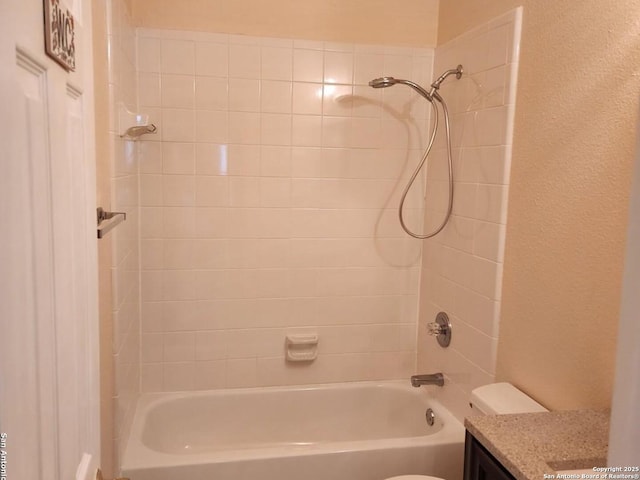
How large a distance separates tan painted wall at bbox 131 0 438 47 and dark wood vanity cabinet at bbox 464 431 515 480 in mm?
1837

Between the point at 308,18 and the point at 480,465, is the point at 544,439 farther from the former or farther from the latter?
the point at 308,18

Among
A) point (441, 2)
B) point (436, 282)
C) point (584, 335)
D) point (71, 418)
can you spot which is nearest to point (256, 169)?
point (436, 282)

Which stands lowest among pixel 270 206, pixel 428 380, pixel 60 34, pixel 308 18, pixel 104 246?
pixel 428 380

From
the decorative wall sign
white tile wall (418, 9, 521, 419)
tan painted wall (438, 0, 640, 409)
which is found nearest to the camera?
the decorative wall sign

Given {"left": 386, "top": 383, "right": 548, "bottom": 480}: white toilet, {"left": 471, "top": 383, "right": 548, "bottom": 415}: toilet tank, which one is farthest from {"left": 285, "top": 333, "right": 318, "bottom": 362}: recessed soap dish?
{"left": 471, "top": 383, "right": 548, "bottom": 415}: toilet tank

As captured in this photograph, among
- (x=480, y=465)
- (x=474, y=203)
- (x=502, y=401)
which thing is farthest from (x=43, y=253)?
(x=474, y=203)

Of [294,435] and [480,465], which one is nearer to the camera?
[480,465]

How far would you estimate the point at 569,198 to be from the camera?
58.2 inches

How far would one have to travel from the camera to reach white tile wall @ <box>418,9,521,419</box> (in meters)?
1.79

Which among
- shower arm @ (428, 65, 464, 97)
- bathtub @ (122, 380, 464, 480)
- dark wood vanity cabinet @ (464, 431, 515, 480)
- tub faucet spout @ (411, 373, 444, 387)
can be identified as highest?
shower arm @ (428, 65, 464, 97)

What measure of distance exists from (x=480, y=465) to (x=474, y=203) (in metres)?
1.04

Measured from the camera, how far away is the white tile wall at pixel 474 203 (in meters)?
1.79

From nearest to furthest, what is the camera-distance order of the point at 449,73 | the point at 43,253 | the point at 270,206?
the point at 43,253
the point at 449,73
the point at 270,206

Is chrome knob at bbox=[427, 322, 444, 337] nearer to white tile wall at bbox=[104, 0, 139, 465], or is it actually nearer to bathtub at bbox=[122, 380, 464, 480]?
bathtub at bbox=[122, 380, 464, 480]
